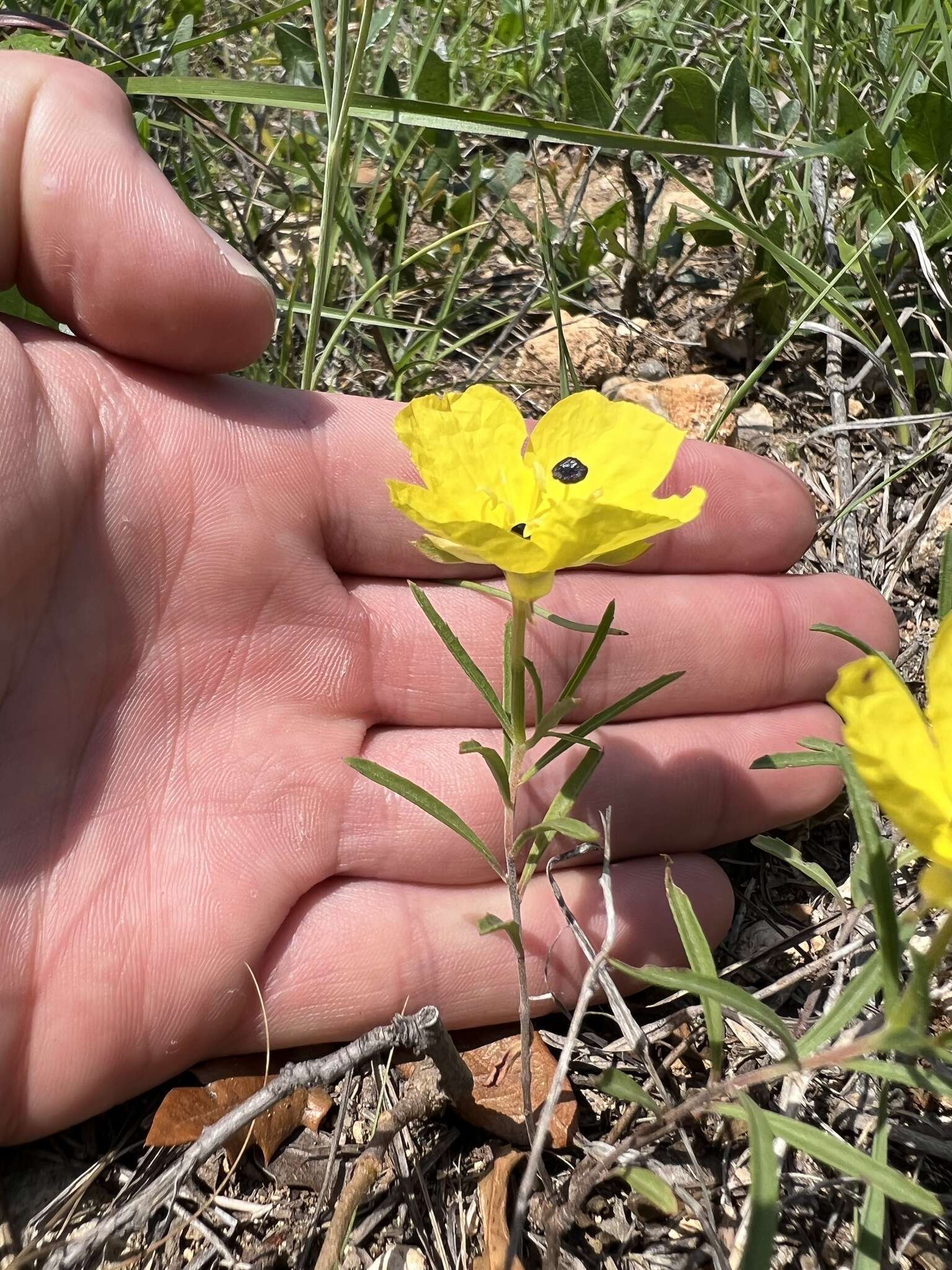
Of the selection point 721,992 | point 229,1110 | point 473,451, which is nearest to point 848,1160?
point 721,992

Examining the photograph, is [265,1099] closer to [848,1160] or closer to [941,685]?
[848,1160]

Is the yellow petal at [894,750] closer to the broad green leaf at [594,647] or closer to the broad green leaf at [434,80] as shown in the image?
the broad green leaf at [594,647]

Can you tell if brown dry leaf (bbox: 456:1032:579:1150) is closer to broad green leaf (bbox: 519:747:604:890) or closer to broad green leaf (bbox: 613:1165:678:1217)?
broad green leaf (bbox: 613:1165:678:1217)

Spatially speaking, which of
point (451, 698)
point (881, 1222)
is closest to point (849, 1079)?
point (881, 1222)

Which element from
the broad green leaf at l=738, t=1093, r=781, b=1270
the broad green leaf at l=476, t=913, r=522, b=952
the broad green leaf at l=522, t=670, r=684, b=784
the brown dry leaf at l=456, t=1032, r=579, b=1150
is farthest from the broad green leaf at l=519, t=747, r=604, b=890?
the broad green leaf at l=738, t=1093, r=781, b=1270

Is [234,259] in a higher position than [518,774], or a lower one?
higher

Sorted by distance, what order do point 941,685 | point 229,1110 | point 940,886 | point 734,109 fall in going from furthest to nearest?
point 734,109
point 229,1110
point 941,685
point 940,886
